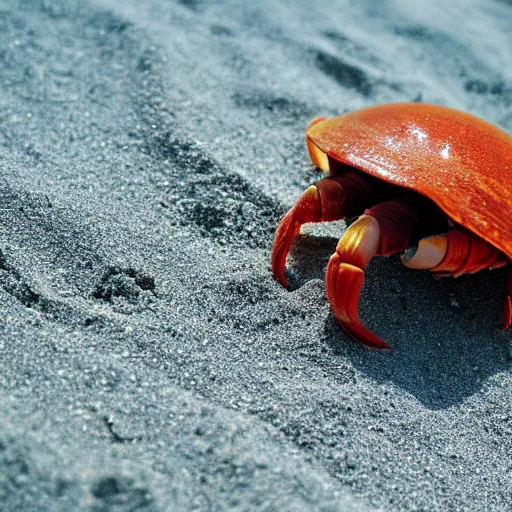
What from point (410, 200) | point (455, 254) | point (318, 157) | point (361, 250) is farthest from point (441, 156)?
point (318, 157)

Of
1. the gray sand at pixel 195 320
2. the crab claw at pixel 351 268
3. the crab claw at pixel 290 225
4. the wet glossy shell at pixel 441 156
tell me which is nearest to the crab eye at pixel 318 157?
the gray sand at pixel 195 320

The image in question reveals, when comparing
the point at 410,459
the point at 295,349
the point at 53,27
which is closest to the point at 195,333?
the point at 295,349

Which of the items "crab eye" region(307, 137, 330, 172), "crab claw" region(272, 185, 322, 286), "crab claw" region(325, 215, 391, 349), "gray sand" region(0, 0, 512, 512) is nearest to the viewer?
"gray sand" region(0, 0, 512, 512)

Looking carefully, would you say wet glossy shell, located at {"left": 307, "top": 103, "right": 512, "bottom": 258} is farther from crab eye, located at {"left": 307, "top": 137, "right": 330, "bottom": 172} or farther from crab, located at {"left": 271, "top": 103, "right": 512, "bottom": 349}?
crab eye, located at {"left": 307, "top": 137, "right": 330, "bottom": 172}

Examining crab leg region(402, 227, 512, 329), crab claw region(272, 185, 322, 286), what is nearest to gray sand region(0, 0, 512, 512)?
crab claw region(272, 185, 322, 286)

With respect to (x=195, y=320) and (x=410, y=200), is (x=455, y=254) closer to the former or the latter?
(x=410, y=200)

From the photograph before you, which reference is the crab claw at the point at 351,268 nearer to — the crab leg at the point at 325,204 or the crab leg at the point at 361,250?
the crab leg at the point at 361,250
